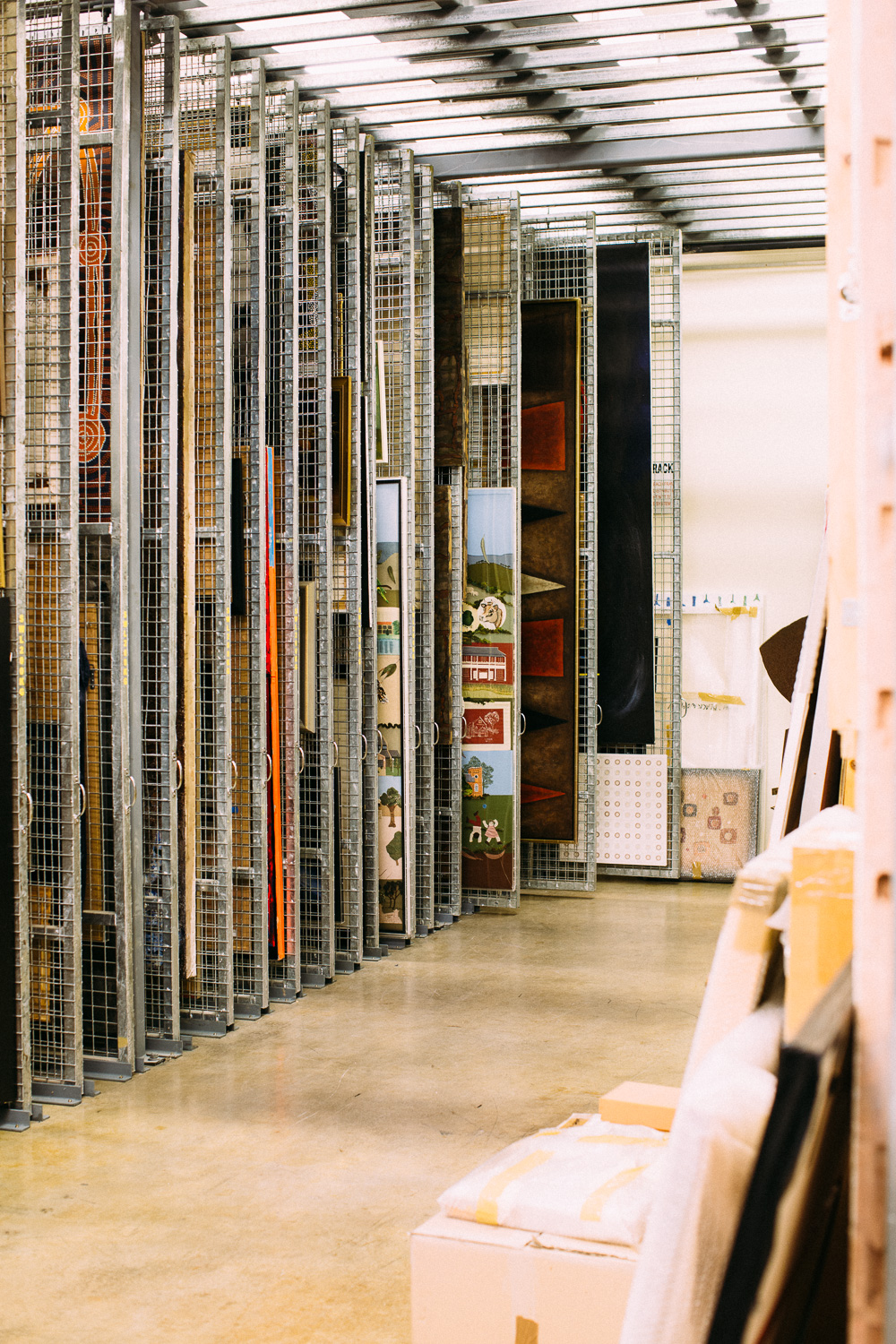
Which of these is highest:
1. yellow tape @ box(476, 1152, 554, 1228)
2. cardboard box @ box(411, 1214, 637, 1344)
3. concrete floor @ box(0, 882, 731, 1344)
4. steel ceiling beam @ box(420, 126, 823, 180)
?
steel ceiling beam @ box(420, 126, 823, 180)

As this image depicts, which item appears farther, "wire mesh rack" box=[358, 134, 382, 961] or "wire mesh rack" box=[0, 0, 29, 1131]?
"wire mesh rack" box=[358, 134, 382, 961]

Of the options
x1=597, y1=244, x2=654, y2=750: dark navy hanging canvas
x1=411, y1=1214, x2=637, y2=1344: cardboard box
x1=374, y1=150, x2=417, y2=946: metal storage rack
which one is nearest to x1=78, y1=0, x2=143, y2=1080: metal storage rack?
x1=374, y1=150, x2=417, y2=946: metal storage rack

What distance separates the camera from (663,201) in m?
8.03

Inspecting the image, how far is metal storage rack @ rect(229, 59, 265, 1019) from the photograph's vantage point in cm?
544

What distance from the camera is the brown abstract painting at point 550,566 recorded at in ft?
26.9

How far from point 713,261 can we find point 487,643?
10.9ft

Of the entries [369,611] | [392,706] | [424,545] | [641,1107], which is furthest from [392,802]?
[641,1107]

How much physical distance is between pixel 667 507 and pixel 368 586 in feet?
9.77

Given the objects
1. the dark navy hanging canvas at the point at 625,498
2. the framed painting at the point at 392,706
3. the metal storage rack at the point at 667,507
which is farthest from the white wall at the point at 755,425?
the framed painting at the point at 392,706

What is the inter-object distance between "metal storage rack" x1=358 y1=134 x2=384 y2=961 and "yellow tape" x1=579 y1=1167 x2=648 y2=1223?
4349 mm

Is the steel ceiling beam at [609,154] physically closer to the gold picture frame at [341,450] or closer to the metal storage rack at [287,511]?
the metal storage rack at [287,511]

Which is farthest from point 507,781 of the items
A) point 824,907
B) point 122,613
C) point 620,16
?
point 824,907

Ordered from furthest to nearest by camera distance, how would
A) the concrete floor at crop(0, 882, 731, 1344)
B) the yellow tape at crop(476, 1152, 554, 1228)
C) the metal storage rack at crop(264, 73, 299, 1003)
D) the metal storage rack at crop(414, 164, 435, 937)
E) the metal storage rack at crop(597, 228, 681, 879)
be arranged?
the metal storage rack at crop(597, 228, 681, 879) → the metal storage rack at crop(414, 164, 435, 937) → the metal storage rack at crop(264, 73, 299, 1003) → the concrete floor at crop(0, 882, 731, 1344) → the yellow tape at crop(476, 1152, 554, 1228)

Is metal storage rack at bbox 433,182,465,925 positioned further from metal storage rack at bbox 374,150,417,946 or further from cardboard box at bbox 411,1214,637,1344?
cardboard box at bbox 411,1214,637,1344
